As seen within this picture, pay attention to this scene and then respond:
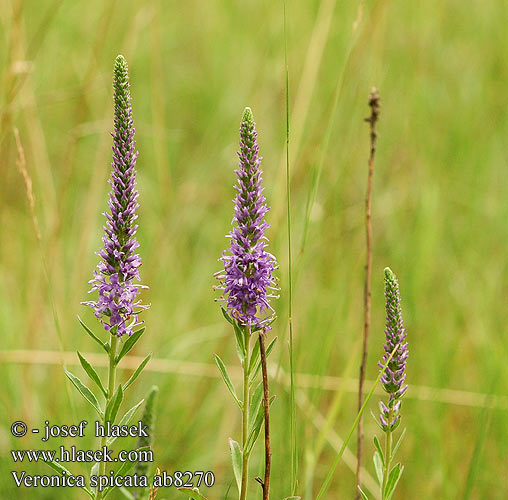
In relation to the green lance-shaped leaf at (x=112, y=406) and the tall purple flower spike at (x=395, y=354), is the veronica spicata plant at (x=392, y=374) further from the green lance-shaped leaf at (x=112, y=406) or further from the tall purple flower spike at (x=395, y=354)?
the green lance-shaped leaf at (x=112, y=406)

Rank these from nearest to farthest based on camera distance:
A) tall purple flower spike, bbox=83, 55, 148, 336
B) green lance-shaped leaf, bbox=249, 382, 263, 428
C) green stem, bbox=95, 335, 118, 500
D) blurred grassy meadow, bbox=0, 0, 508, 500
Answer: tall purple flower spike, bbox=83, 55, 148, 336 → green stem, bbox=95, 335, 118, 500 → green lance-shaped leaf, bbox=249, 382, 263, 428 → blurred grassy meadow, bbox=0, 0, 508, 500

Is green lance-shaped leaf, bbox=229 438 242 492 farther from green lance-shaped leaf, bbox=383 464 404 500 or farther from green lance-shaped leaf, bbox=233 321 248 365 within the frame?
green lance-shaped leaf, bbox=383 464 404 500

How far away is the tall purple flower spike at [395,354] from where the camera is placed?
1971 millimetres

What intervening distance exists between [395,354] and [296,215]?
11.8 feet

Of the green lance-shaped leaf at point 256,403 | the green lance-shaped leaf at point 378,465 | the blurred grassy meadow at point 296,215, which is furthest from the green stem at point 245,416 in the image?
the blurred grassy meadow at point 296,215

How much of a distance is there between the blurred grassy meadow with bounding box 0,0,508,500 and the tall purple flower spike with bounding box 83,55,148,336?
0.77 metres

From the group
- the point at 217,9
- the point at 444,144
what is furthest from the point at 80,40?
the point at 444,144

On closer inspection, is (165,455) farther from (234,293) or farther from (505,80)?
(505,80)

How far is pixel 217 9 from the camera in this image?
25.1 feet

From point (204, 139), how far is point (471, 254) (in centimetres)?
259

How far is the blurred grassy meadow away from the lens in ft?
12.1

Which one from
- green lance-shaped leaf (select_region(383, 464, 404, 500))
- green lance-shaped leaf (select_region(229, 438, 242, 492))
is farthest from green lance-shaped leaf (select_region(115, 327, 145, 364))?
green lance-shaped leaf (select_region(383, 464, 404, 500))

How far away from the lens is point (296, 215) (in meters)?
5.60

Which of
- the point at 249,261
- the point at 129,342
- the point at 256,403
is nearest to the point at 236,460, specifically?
the point at 256,403
